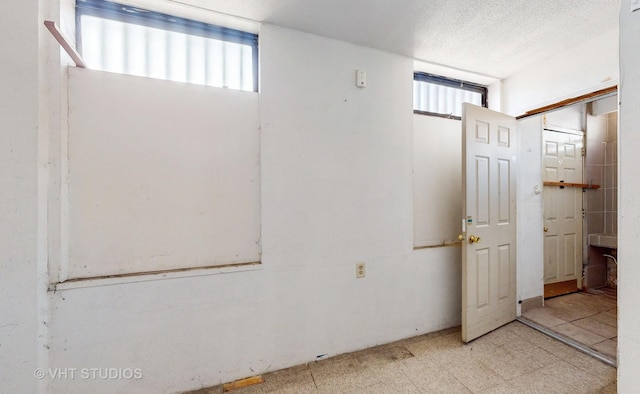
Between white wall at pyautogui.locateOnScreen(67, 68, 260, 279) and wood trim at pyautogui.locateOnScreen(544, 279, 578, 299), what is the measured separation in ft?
11.0

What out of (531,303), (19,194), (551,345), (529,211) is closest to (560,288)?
(531,303)

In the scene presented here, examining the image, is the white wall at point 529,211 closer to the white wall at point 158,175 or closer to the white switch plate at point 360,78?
the white switch plate at point 360,78

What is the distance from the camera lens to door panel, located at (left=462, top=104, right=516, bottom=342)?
6.83 feet

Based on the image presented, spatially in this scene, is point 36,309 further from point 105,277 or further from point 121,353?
point 121,353

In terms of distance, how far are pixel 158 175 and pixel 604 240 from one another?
4.81 m

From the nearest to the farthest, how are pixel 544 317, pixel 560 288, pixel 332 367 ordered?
pixel 332 367 → pixel 544 317 → pixel 560 288

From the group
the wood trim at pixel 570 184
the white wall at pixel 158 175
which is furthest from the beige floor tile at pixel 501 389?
the wood trim at pixel 570 184

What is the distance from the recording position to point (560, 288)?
3.00 m

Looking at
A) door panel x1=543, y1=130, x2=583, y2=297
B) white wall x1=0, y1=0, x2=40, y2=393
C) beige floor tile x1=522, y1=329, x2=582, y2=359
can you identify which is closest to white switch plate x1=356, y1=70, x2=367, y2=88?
white wall x1=0, y1=0, x2=40, y2=393

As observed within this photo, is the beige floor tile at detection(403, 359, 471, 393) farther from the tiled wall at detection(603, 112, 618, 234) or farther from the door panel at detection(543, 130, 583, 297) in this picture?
the tiled wall at detection(603, 112, 618, 234)

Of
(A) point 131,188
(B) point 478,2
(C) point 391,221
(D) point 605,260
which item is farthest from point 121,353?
(D) point 605,260

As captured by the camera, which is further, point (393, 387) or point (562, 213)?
point (562, 213)

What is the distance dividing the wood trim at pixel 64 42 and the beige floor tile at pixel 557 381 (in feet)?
10.5

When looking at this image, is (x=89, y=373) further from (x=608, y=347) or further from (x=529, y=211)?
(x=529, y=211)
